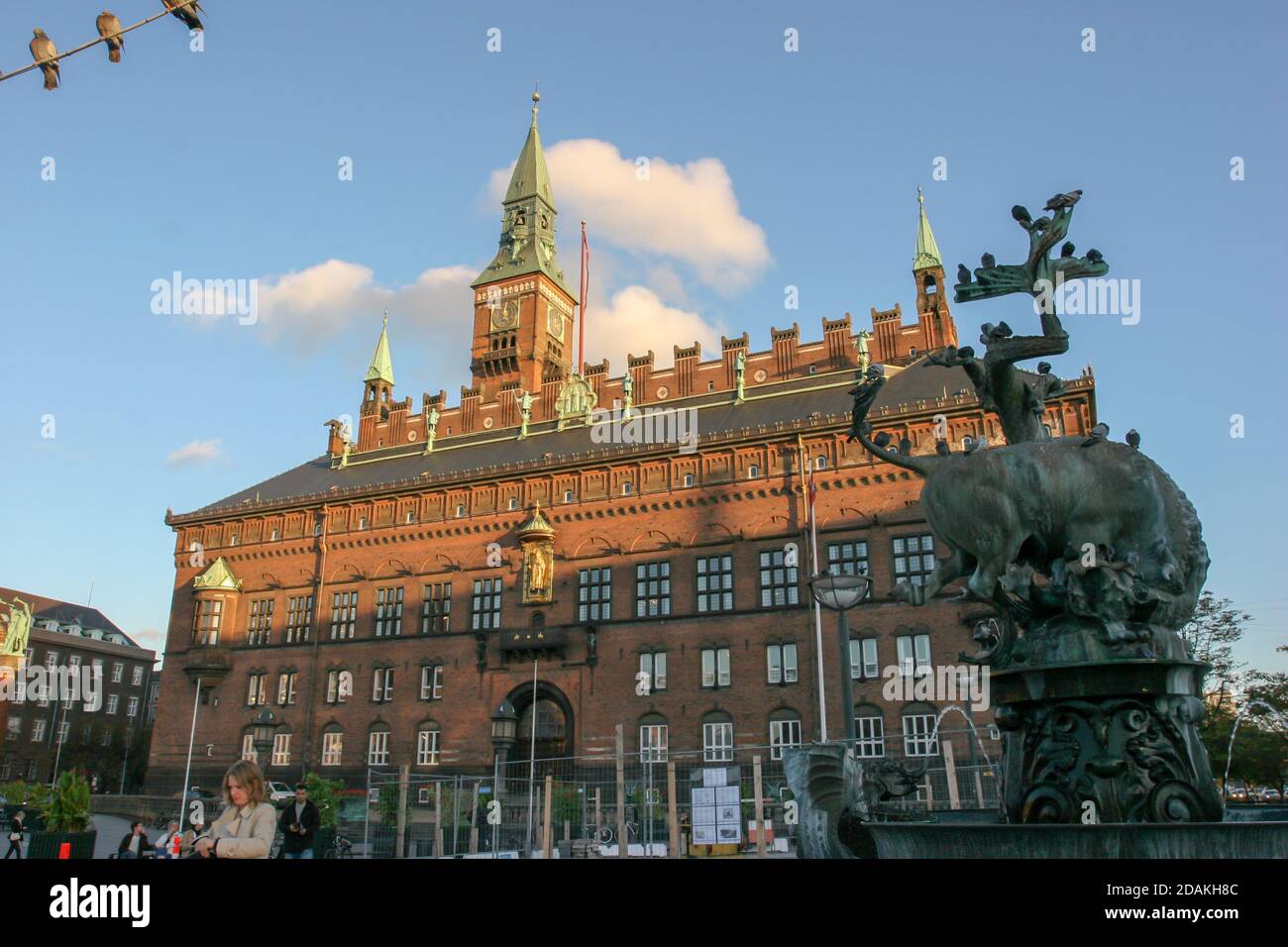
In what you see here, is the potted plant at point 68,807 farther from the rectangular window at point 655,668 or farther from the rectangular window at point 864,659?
the rectangular window at point 864,659

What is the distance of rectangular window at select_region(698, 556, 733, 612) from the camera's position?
36938mm

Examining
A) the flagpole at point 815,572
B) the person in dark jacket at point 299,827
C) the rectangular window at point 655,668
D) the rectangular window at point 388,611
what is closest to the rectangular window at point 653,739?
the rectangular window at point 655,668

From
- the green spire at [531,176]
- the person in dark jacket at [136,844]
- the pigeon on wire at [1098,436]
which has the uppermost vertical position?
the green spire at [531,176]

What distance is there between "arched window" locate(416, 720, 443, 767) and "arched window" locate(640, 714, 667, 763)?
9632mm

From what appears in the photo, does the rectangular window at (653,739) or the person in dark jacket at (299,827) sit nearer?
the person in dark jacket at (299,827)

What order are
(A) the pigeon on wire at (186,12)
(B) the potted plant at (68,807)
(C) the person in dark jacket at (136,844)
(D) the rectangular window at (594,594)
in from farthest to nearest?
(D) the rectangular window at (594,594)
(B) the potted plant at (68,807)
(C) the person in dark jacket at (136,844)
(A) the pigeon on wire at (186,12)

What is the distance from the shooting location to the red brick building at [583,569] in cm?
3491

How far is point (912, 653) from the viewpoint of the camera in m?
33.4

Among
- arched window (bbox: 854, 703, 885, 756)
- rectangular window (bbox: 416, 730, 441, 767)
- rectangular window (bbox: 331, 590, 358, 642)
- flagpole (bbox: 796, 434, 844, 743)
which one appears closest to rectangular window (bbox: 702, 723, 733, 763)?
flagpole (bbox: 796, 434, 844, 743)

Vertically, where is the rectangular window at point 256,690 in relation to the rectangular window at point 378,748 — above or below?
above

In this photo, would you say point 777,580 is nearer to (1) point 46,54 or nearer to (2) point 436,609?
(2) point 436,609

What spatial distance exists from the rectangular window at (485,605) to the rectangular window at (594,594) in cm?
409

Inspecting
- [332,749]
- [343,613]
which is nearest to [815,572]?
[343,613]
